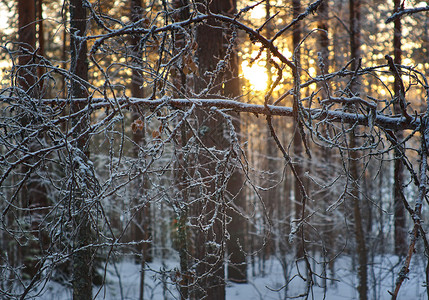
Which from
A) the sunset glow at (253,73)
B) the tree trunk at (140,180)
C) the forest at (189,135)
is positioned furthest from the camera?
the sunset glow at (253,73)

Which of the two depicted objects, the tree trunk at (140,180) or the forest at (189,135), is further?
the tree trunk at (140,180)

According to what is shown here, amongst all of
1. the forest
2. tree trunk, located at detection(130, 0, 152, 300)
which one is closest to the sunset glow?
the forest

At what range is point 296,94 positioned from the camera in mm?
2854

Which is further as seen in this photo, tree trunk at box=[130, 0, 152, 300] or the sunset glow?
the sunset glow

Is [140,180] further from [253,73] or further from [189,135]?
[253,73]

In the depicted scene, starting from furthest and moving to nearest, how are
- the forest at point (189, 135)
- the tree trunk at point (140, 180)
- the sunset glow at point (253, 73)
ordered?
the sunset glow at point (253, 73)
the tree trunk at point (140, 180)
the forest at point (189, 135)

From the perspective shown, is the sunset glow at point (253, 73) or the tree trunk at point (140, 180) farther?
the sunset glow at point (253, 73)

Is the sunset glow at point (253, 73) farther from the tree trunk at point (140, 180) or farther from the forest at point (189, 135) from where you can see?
the tree trunk at point (140, 180)

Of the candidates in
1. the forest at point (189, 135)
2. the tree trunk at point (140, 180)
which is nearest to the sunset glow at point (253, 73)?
the forest at point (189, 135)

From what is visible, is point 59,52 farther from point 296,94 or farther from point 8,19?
point 296,94

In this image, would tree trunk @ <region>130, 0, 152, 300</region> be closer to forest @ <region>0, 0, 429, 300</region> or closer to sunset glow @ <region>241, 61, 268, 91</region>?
forest @ <region>0, 0, 429, 300</region>

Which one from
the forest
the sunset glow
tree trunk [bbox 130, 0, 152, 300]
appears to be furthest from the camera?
the sunset glow

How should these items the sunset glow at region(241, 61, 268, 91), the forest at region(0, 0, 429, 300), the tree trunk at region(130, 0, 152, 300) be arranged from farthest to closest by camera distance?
the sunset glow at region(241, 61, 268, 91) → the tree trunk at region(130, 0, 152, 300) → the forest at region(0, 0, 429, 300)

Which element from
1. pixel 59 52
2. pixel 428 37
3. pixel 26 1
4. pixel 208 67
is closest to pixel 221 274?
pixel 208 67
